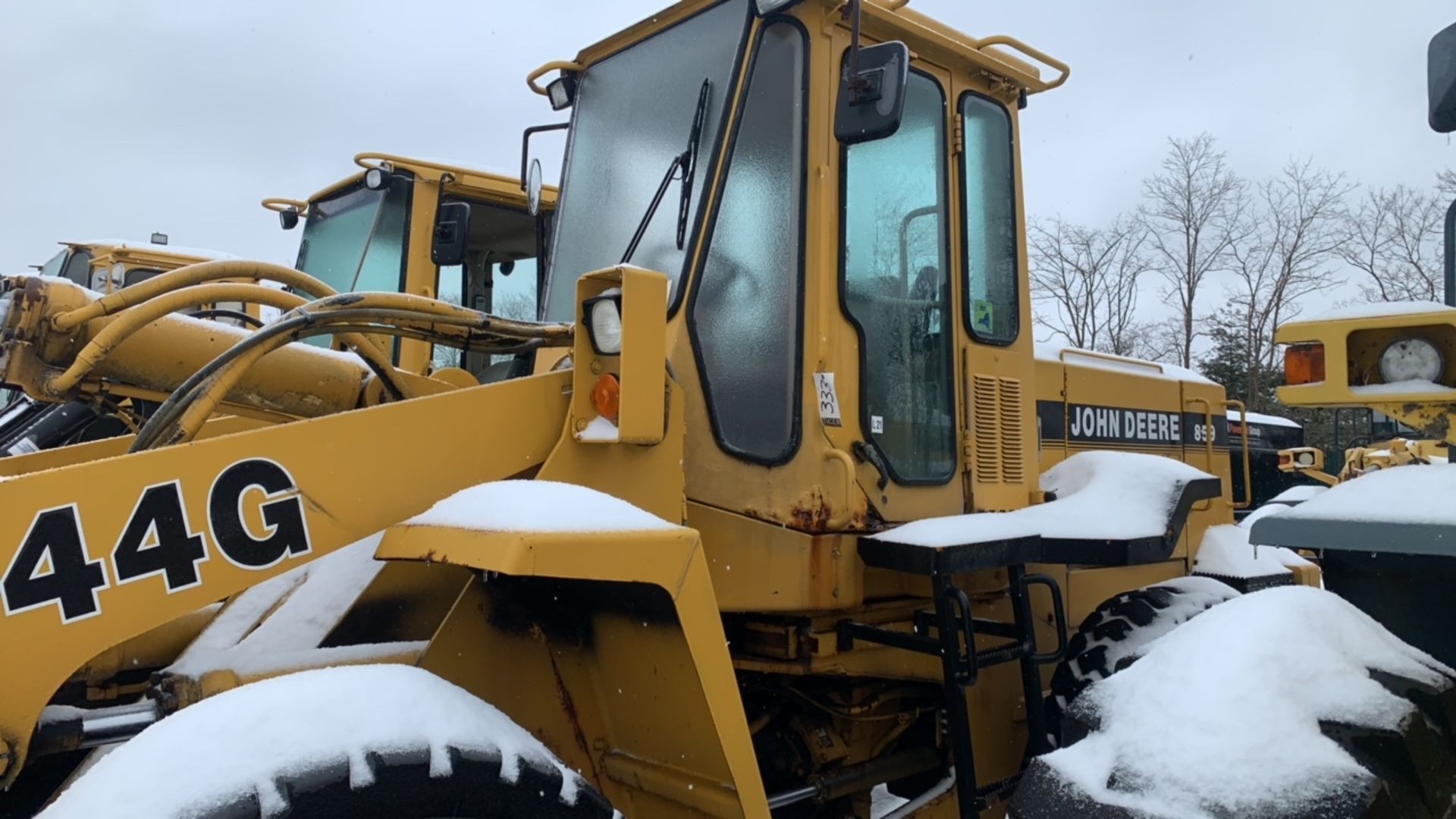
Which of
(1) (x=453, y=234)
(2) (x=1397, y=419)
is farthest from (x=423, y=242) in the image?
(2) (x=1397, y=419)

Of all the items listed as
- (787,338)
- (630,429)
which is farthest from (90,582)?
(787,338)

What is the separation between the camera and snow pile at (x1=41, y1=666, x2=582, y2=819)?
64.3 inches

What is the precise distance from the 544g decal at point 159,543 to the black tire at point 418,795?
583mm

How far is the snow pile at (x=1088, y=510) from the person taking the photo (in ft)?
9.92

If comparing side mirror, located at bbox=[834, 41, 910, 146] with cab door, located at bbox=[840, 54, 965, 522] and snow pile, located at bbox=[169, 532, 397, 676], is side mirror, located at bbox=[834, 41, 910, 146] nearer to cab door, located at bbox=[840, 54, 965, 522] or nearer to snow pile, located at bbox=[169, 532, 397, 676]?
cab door, located at bbox=[840, 54, 965, 522]

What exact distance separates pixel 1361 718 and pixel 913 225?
194cm

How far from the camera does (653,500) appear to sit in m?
2.72

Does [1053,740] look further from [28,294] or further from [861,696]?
[28,294]

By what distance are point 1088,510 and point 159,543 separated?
8.70ft

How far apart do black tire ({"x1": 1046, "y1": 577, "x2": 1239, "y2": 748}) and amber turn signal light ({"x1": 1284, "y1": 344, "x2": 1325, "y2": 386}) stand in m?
1.22

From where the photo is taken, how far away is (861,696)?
3.34 m

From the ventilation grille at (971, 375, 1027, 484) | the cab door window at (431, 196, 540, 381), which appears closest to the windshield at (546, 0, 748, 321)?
the ventilation grille at (971, 375, 1027, 484)

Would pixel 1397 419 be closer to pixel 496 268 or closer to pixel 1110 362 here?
pixel 1110 362

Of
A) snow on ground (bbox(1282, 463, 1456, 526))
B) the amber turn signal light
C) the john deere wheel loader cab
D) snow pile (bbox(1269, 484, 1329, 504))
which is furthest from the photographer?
snow pile (bbox(1269, 484, 1329, 504))
